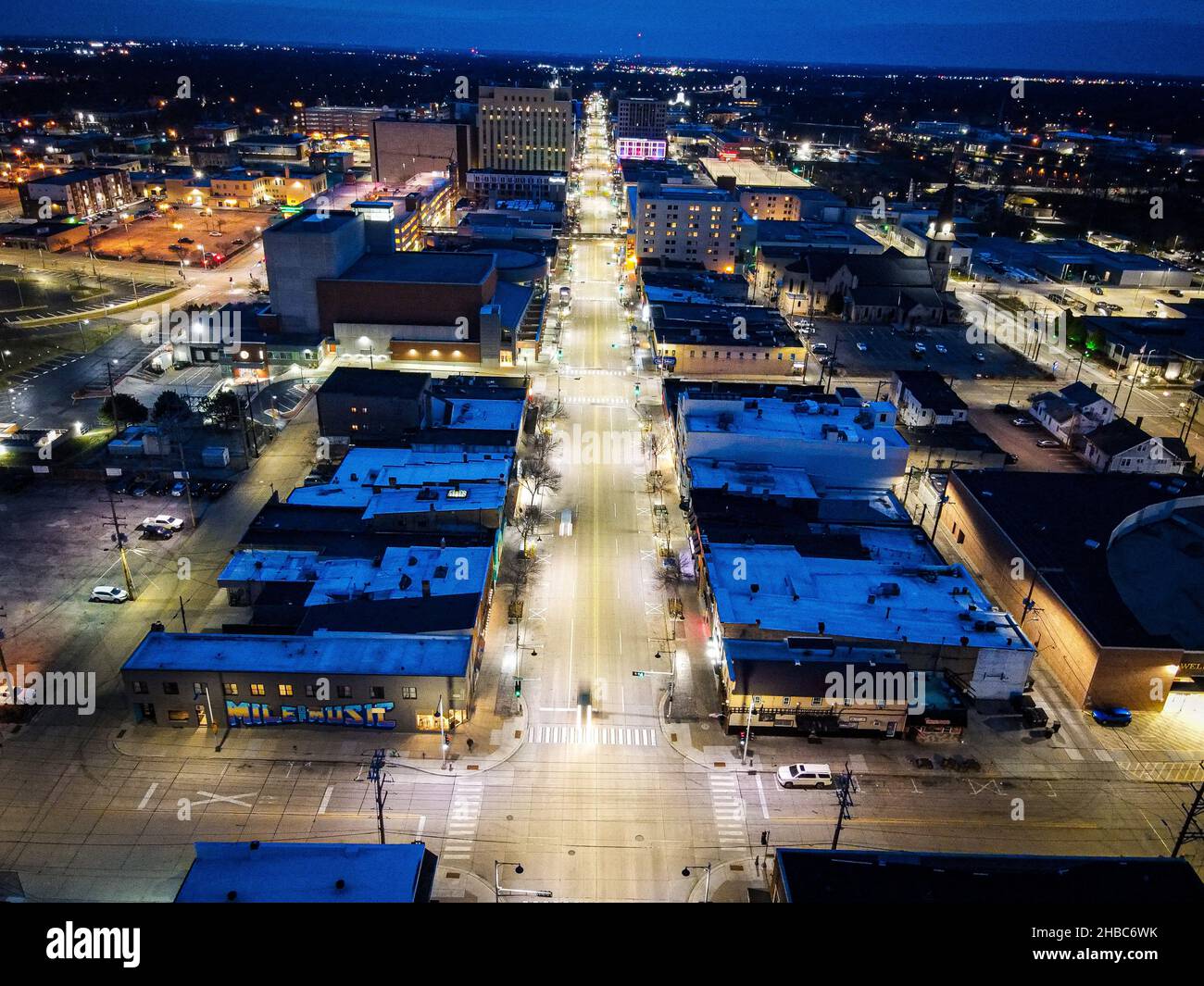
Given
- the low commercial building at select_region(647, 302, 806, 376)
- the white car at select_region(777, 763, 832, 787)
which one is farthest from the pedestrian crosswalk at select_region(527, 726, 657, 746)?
the low commercial building at select_region(647, 302, 806, 376)

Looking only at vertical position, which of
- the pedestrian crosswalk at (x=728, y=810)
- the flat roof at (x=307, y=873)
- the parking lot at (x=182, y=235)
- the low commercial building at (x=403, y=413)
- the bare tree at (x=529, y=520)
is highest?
the parking lot at (x=182, y=235)

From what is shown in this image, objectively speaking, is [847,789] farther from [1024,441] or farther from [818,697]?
[1024,441]

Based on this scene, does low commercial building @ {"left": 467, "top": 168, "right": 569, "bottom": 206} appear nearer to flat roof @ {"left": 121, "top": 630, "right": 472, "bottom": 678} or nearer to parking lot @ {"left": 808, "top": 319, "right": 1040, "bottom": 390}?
parking lot @ {"left": 808, "top": 319, "right": 1040, "bottom": 390}

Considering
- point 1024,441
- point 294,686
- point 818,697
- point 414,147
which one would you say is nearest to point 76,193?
point 414,147

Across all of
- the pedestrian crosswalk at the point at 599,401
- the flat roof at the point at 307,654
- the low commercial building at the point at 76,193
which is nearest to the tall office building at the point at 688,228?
the pedestrian crosswalk at the point at 599,401

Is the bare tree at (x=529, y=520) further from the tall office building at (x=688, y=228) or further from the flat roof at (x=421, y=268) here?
the tall office building at (x=688, y=228)
